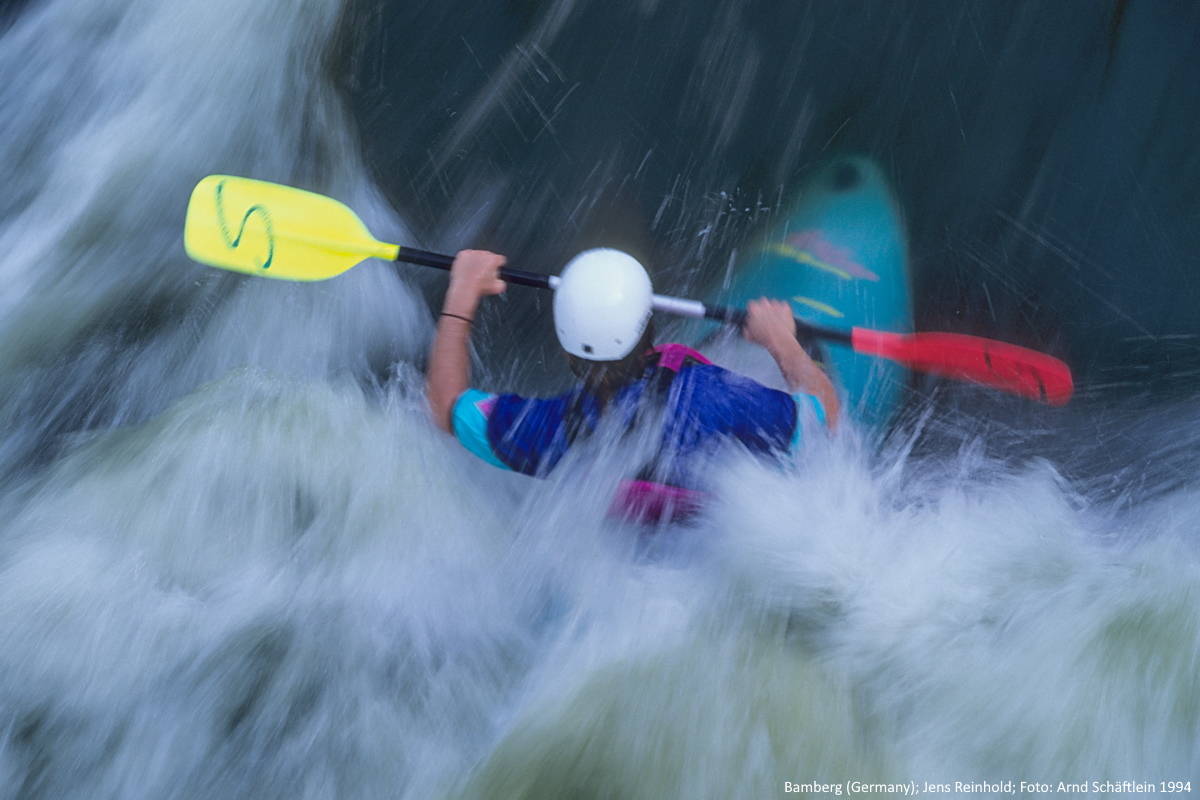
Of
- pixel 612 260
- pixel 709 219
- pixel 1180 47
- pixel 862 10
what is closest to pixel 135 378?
pixel 612 260

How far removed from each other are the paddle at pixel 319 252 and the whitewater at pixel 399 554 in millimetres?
192

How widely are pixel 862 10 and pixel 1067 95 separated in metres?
0.69

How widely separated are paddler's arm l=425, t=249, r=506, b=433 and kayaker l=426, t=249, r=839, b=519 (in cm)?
5

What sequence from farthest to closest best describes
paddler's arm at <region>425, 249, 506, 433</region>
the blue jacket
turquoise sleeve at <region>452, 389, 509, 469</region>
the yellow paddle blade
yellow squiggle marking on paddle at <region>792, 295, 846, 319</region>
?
yellow squiggle marking on paddle at <region>792, 295, 846, 319</region>, the yellow paddle blade, paddler's arm at <region>425, 249, 506, 433</region>, turquoise sleeve at <region>452, 389, 509, 469</region>, the blue jacket

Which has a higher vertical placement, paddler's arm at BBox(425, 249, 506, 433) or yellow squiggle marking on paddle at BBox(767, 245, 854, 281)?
paddler's arm at BBox(425, 249, 506, 433)

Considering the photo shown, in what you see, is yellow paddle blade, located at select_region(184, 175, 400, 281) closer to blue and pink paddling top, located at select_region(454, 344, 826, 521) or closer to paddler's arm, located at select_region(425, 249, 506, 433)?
paddler's arm, located at select_region(425, 249, 506, 433)

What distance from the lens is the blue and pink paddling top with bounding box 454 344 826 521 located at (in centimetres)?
173

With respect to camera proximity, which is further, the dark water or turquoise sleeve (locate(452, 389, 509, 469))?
the dark water

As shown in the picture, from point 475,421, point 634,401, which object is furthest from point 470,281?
point 634,401

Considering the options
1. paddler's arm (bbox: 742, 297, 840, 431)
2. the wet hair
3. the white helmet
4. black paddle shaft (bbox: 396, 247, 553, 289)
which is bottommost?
paddler's arm (bbox: 742, 297, 840, 431)

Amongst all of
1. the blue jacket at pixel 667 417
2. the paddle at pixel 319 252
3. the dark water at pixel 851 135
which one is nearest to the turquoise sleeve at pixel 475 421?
the blue jacket at pixel 667 417

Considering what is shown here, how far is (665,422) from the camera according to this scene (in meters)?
1.74

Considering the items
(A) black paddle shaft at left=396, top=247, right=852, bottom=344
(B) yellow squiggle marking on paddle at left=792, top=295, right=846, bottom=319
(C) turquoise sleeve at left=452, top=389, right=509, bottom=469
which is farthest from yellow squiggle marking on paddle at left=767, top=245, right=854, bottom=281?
(C) turquoise sleeve at left=452, top=389, right=509, bottom=469

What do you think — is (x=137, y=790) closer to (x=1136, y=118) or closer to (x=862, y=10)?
(x=862, y=10)
